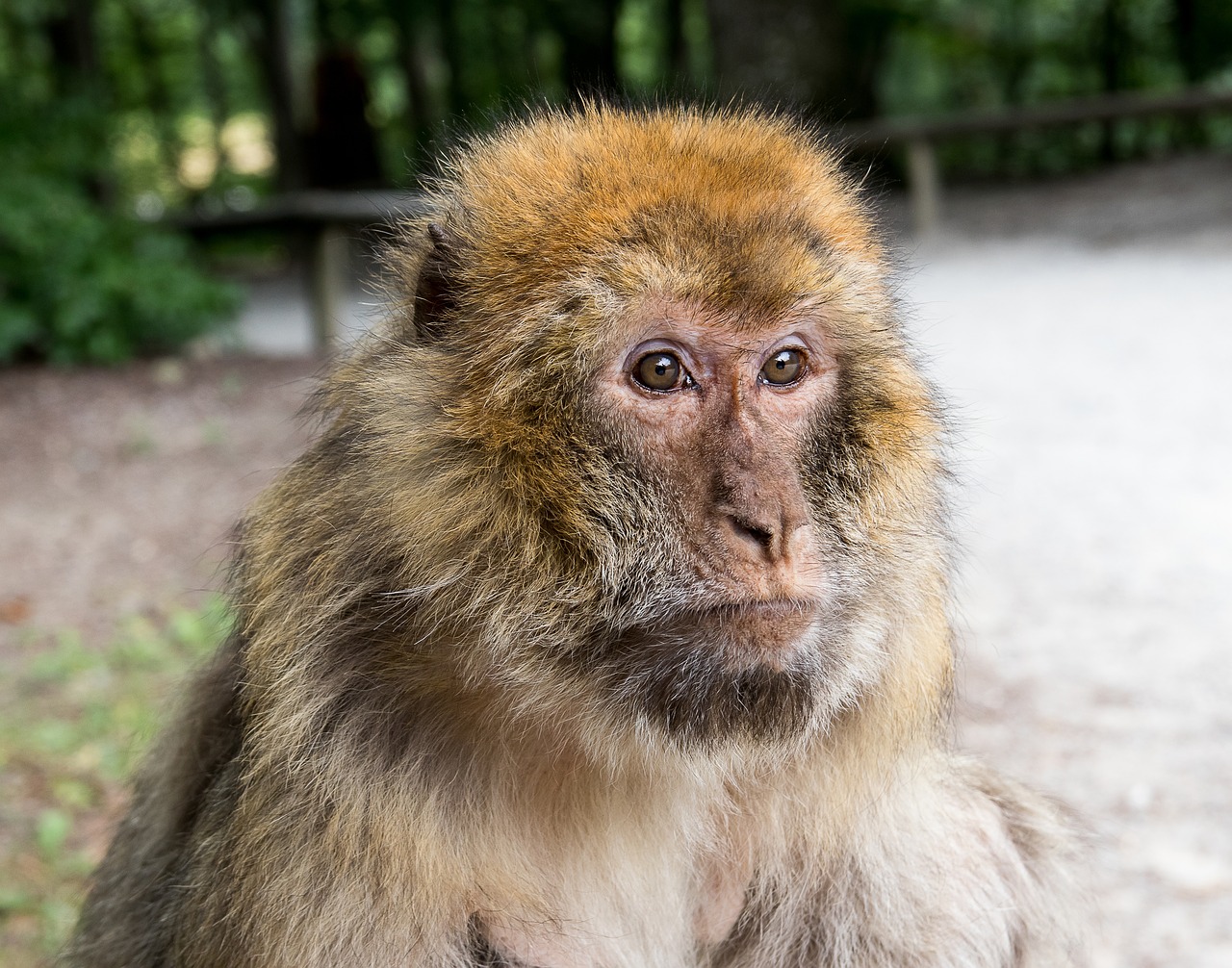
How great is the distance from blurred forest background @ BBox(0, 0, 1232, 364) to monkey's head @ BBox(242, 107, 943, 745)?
4549mm

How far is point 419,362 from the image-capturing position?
6.74 feet

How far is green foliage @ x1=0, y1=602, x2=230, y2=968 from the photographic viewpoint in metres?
3.67

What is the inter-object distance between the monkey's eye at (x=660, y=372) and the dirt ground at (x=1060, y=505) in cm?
66

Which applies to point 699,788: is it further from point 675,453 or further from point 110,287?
point 110,287

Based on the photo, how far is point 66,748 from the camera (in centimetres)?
448

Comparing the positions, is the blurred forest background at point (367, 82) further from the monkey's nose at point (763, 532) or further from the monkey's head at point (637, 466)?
the monkey's nose at point (763, 532)

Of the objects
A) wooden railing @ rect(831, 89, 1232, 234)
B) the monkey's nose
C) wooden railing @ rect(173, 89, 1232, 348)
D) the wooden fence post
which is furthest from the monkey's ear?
the wooden fence post

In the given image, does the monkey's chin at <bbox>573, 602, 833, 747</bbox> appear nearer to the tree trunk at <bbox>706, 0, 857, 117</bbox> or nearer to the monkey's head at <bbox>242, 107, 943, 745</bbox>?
the monkey's head at <bbox>242, 107, 943, 745</bbox>

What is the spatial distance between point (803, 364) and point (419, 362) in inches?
23.7

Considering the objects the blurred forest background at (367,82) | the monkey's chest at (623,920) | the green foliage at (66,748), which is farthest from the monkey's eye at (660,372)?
the blurred forest background at (367,82)

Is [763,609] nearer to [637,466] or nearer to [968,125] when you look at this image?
[637,466]

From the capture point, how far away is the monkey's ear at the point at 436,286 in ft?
6.84

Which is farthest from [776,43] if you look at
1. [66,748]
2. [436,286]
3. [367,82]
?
[436,286]

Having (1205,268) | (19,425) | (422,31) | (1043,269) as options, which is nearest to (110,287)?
→ (19,425)
